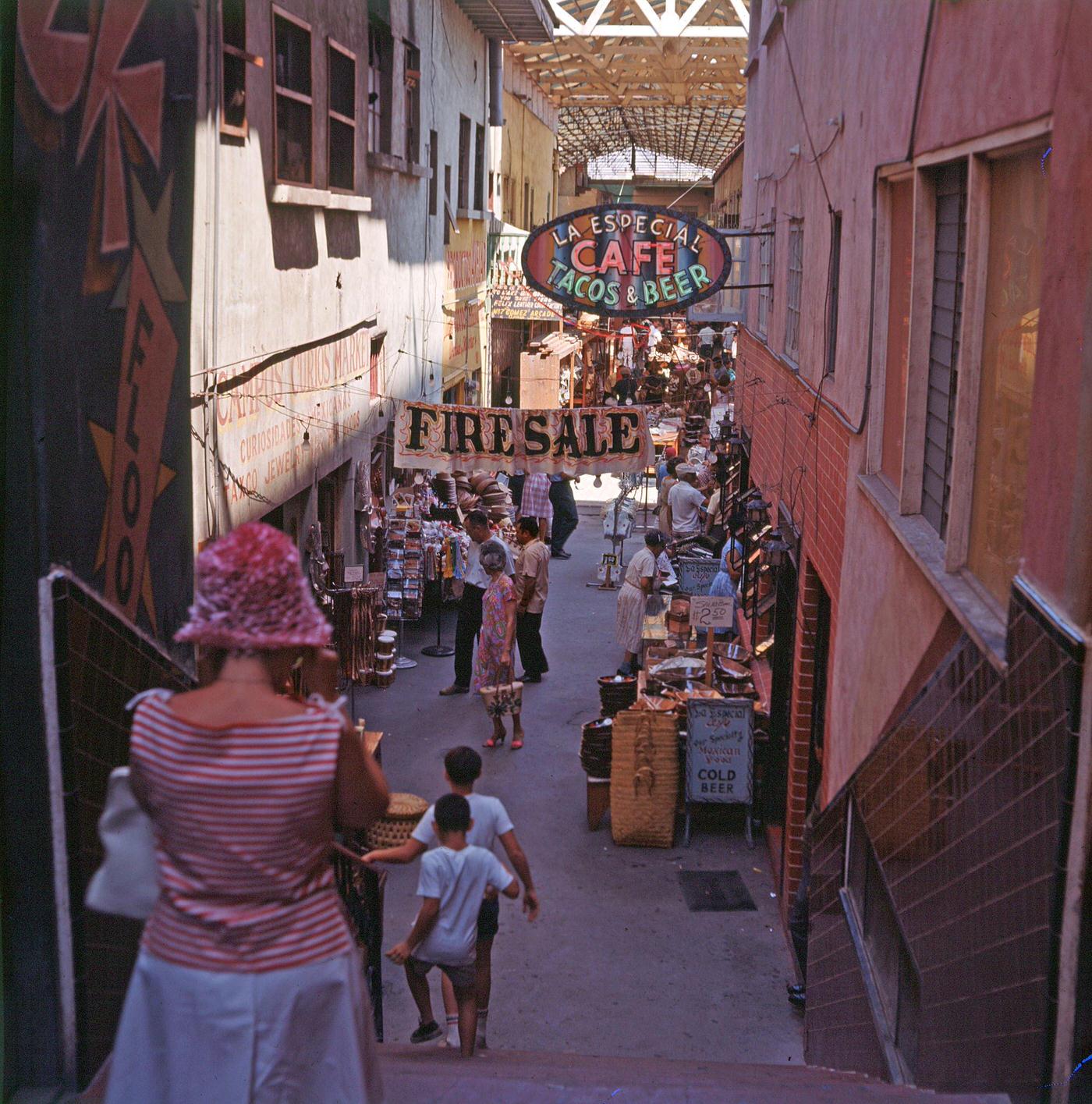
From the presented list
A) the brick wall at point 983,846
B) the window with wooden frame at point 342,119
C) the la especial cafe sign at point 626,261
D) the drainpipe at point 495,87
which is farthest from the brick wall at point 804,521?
the drainpipe at point 495,87

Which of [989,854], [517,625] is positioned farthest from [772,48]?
[989,854]

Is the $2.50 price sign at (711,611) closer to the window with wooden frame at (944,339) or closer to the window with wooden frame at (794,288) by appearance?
the window with wooden frame at (794,288)

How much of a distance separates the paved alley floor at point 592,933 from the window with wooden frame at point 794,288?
3.91 metres

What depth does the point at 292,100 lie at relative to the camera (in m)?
10.8

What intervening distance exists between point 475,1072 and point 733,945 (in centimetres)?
343

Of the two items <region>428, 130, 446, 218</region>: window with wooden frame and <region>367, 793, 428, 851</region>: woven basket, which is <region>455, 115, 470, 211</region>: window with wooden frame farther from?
<region>367, 793, 428, 851</region>: woven basket

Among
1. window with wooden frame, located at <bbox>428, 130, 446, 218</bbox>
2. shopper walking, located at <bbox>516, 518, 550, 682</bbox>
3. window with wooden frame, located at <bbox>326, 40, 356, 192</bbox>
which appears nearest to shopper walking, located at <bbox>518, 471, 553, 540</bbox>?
shopper walking, located at <bbox>516, 518, 550, 682</bbox>

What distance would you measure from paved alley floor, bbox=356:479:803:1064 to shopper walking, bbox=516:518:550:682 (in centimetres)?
98

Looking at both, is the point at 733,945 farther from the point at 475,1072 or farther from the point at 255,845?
the point at 255,845

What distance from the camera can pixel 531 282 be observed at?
32.1ft

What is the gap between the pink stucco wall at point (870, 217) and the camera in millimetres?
3678

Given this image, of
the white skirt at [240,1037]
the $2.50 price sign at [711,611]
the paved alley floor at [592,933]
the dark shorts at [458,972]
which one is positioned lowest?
the paved alley floor at [592,933]

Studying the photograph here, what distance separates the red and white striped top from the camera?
2850 millimetres

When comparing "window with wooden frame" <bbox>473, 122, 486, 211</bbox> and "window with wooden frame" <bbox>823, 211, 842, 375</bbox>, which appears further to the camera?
"window with wooden frame" <bbox>473, 122, 486, 211</bbox>
